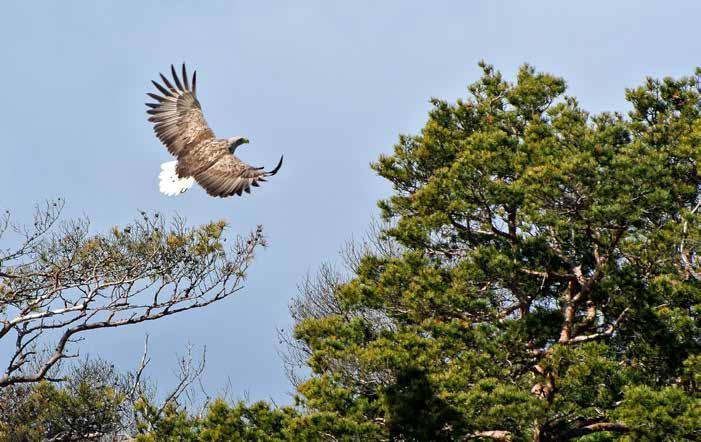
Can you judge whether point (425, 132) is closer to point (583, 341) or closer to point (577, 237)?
point (577, 237)

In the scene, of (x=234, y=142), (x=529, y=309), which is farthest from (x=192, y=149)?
(x=529, y=309)

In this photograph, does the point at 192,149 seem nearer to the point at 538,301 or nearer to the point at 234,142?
the point at 234,142

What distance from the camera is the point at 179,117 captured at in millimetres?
16719

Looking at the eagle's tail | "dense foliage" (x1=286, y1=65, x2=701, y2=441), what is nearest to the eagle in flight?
the eagle's tail

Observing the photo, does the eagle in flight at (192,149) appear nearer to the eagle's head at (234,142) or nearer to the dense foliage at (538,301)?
the eagle's head at (234,142)

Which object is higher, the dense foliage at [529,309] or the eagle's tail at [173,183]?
the eagle's tail at [173,183]

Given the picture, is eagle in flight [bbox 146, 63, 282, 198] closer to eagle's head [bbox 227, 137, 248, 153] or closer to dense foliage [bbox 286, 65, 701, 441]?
eagle's head [bbox 227, 137, 248, 153]

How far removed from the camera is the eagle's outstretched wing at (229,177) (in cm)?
1428

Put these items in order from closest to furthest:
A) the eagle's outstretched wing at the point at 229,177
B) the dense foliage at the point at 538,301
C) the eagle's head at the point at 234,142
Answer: the dense foliage at the point at 538,301, the eagle's outstretched wing at the point at 229,177, the eagle's head at the point at 234,142

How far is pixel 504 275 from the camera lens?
14.0 metres

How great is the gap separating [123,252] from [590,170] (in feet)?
27.9

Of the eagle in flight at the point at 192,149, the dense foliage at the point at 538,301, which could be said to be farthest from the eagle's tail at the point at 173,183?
the dense foliage at the point at 538,301

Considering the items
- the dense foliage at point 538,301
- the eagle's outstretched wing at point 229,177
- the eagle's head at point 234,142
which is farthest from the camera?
the eagle's head at point 234,142

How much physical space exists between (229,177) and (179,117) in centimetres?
265
